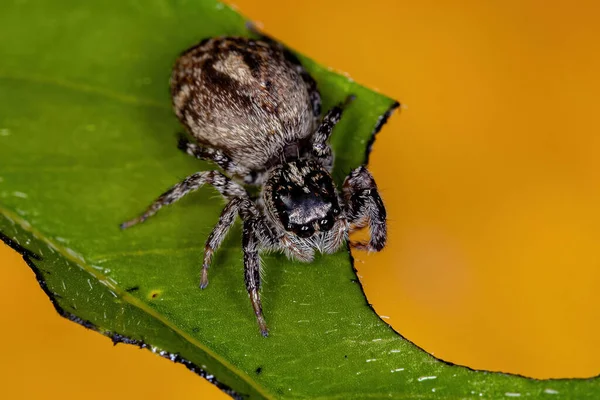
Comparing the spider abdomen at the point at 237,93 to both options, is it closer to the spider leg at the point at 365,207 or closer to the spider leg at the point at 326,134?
the spider leg at the point at 326,134

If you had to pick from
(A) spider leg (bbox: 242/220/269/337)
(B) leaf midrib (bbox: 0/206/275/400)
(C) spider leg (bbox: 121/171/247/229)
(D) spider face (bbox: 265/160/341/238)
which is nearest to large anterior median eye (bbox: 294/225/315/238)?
(D) spider face (bbox: 265/160/341/238)

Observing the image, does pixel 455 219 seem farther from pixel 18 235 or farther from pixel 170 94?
pixel 18 235

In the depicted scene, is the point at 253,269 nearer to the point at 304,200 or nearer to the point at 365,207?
the point at 304,200

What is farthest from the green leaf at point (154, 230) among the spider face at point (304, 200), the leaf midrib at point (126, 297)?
the spider face at point (304, 200)

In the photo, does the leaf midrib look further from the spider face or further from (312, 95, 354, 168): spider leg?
(312, 95, 354, 168): spider leg

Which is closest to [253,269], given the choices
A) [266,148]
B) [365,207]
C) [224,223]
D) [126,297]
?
[224,223]

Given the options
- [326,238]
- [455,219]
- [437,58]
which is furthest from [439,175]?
[326,238]

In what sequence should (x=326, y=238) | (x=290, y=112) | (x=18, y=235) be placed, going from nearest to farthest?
(x=18, y=235) < (x=326, y=238) < (x=290, y=112)
